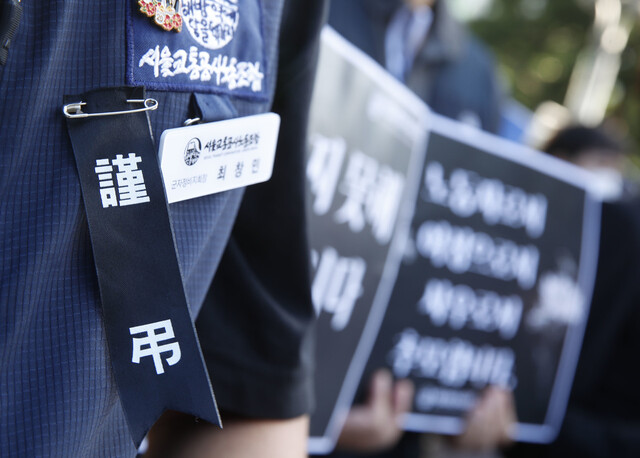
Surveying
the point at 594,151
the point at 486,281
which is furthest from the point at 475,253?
the point at 594,151

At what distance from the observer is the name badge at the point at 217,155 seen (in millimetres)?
500

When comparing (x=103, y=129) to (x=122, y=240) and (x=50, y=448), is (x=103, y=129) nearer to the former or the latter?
(x=122, y=240)

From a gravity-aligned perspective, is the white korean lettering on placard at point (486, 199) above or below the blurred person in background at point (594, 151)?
below

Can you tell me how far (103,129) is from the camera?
45 centimetres

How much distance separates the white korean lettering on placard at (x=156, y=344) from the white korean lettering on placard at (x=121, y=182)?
75 mm

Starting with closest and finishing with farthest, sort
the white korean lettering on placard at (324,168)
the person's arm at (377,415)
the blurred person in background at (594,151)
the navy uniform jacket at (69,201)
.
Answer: the navy uniform jacket at (69,201)
the white korean lettering on placard at (324,168)
the person's arm at (377,415)
the blurred person in background at (594,151)

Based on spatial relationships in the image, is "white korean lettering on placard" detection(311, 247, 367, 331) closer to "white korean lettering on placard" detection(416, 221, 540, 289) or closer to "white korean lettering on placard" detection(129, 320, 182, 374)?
"white korean lettering on placard" detection(416, 221, 540, 289)

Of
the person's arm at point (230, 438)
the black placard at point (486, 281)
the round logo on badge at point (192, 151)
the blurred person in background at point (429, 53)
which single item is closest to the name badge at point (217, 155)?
the round logo on badge at point (192, 151)

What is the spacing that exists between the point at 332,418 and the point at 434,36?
1.38m

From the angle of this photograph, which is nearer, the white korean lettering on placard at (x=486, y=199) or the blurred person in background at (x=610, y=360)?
the white korean lettering on placard at (x=486, y=199)

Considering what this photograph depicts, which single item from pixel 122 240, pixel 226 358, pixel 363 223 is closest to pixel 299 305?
pixel 226 358

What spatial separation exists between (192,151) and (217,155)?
0.03 m

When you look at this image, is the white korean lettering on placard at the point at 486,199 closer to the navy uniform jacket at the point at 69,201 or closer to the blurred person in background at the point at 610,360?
the blurred person in background at the point at 610,360

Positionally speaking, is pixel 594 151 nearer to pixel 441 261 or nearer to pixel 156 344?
pixel 441 261
